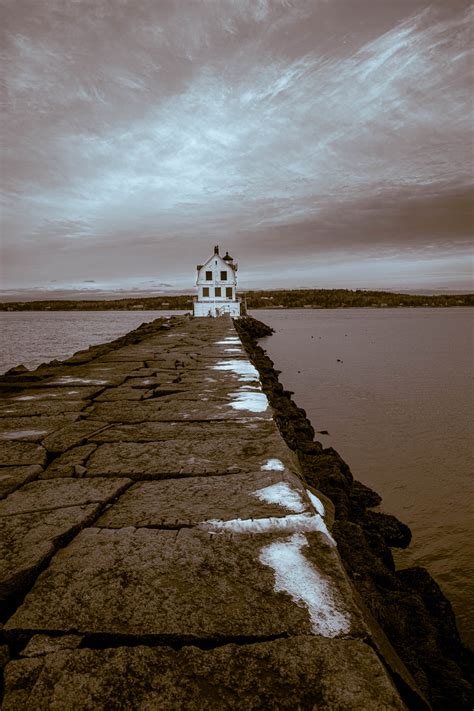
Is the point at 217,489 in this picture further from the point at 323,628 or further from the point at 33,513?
the point at 323,628

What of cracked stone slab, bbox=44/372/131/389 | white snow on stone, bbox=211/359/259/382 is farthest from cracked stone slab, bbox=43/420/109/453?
white snow on stone, bbox=211/359/259/382

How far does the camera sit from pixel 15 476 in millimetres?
2326

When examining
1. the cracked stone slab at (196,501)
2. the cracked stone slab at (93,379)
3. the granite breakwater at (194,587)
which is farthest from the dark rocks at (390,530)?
the cracked stone slab at (93,379)

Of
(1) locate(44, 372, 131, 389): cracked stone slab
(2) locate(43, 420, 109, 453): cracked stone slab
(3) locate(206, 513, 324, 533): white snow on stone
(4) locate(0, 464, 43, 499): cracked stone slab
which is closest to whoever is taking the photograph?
(3) locate(206, 513, 324, 533): white snow on stone

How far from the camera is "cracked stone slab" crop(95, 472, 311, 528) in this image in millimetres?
1859

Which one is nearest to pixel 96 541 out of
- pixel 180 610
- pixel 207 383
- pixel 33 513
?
pixel 33 513

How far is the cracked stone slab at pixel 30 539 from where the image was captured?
1466 millimetres

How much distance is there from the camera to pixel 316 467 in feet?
12.5

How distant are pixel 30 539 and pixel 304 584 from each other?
1.05m

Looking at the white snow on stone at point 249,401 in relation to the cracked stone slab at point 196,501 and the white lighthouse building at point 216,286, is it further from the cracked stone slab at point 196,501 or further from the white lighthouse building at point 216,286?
the white lighthouse building at point 216,286

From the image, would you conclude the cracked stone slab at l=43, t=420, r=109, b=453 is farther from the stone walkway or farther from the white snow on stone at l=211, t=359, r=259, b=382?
the white snow on stone at l=211, t=359, r=259, b=382

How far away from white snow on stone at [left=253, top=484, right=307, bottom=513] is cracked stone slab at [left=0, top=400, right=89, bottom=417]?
2.21 m

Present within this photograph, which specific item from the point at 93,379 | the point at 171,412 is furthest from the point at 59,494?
the point at 93,379

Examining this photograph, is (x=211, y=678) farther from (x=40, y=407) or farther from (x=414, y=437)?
(x=414, y=437)
